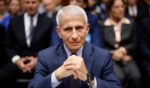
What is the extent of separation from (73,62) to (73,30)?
0.89 ft

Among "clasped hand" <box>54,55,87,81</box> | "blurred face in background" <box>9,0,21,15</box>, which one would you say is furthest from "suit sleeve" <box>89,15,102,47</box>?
"clasped hand" <box>54,55,87,81</box>

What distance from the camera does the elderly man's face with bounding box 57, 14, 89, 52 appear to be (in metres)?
2.83

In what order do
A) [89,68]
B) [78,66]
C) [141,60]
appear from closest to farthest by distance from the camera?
1. [78,66]
2. [89,68]
3. [141,60]

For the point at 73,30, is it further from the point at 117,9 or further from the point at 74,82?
the point at 117,9

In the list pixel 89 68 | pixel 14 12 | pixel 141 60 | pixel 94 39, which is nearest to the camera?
pixel 89 68

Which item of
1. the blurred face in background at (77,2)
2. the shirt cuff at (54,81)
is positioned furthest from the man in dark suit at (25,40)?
the shirt cuff at (54,81)

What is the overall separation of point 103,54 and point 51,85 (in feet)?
1.57

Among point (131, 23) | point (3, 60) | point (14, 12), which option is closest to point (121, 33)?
point (131, 23)

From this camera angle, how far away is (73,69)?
8.80ft

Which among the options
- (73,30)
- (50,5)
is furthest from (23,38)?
(73,30)

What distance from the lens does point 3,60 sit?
5320mm

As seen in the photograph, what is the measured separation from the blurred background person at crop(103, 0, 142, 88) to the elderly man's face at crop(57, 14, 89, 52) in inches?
92.6

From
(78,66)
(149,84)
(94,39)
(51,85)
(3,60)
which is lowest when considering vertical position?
(149,84)

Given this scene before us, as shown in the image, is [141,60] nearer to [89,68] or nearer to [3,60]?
→ [3,60]
